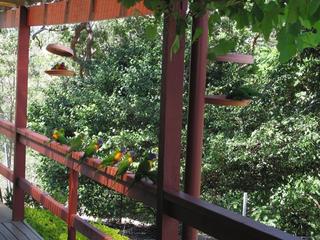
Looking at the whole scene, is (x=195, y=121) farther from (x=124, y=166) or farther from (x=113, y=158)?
(x=113, y=158)

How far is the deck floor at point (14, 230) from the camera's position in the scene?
354 centimetres

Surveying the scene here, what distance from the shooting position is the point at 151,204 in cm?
216

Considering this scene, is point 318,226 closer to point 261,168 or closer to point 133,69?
Result: point 261,168

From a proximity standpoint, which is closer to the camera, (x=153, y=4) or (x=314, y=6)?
(x=314, y=6)

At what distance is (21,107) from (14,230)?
3.06 ft

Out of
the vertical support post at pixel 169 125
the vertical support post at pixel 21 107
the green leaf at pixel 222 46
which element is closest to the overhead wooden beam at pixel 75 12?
the vertical support post at pixel 21 107

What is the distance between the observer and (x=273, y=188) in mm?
9961

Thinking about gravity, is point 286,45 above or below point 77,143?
above

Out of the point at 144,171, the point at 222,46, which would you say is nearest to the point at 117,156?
the point at 144,171

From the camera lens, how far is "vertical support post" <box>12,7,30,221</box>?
13.0 ft

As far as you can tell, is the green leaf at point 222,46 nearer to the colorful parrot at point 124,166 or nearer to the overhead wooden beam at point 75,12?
the overhead wooden beam at point 75,12

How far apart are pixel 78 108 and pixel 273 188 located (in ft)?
14.9

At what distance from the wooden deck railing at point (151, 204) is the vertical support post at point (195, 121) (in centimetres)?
30

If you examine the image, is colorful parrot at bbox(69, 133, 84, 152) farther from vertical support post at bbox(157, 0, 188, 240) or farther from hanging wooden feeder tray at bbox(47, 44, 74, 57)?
hanging wooden feeder tray at bbox(47, 44, 74, 57)
